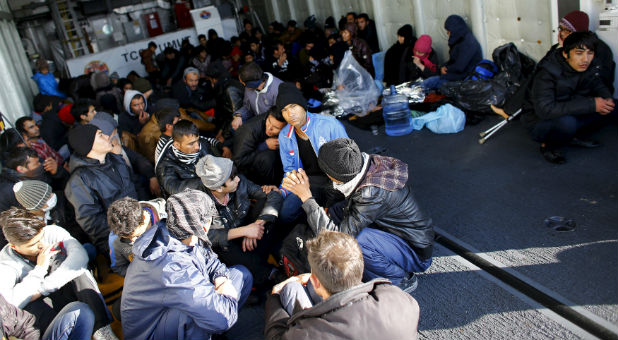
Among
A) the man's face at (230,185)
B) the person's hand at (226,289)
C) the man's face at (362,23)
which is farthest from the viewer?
the man's face at (362,23)

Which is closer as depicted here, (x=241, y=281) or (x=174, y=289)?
(x=174, y=289)

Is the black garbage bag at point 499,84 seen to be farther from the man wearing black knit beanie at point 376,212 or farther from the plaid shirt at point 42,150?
the plaid shirt at point 42,150

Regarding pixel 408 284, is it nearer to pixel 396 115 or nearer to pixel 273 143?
pixel 273 143

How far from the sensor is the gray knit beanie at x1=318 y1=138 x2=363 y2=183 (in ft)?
7.75

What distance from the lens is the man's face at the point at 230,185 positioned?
10.2 ft

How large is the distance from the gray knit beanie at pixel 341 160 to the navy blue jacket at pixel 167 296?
89 cm

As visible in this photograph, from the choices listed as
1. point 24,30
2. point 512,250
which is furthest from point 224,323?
point 24,30

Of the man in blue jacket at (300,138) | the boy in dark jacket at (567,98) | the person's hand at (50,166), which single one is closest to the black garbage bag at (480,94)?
the boy in dark jacket at (567,98)

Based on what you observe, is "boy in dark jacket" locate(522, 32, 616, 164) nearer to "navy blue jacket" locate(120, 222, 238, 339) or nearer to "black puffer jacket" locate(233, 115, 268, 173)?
"black puffer jacket" locate(233, 115, 268, 173)

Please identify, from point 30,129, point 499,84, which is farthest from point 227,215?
point 499,84

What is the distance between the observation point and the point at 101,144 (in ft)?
11.3

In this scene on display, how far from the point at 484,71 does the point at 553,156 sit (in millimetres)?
1731

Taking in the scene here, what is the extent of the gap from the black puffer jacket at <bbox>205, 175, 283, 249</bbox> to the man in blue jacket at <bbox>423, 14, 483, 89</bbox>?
135 inches

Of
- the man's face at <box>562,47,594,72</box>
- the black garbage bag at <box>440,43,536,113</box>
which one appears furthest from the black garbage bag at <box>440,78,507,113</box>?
the man's face at <box>562,47,594,72</box>
